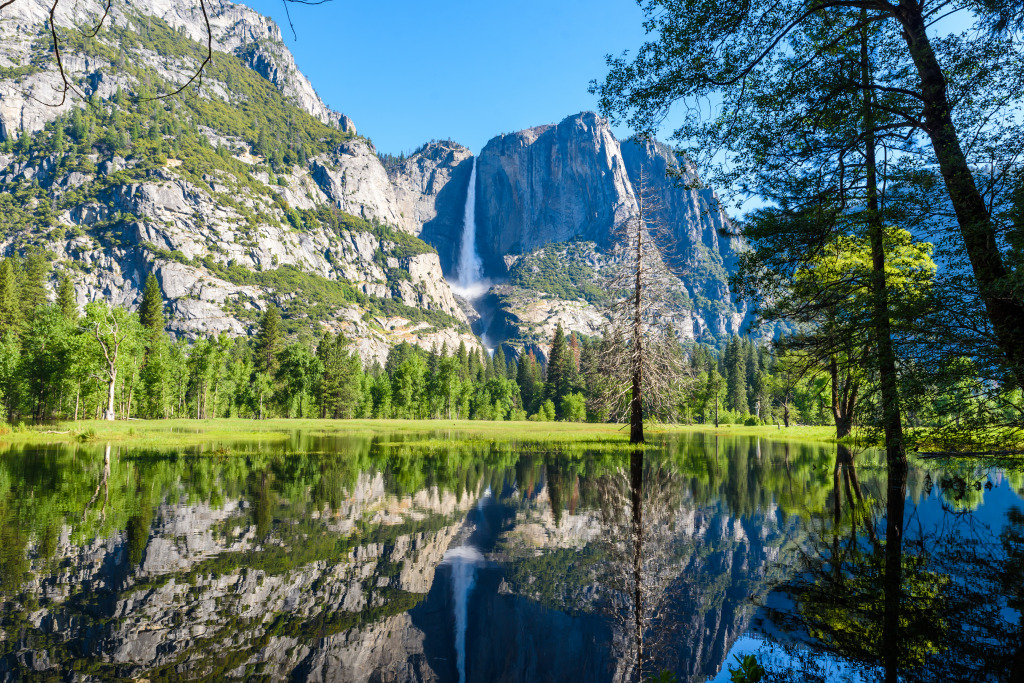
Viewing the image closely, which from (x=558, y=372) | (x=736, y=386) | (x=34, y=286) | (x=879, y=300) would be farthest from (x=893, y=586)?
(x=736, y=386)

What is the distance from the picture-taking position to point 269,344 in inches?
3295

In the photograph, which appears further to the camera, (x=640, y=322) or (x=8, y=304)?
(x=8, y=304)

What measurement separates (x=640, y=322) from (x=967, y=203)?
21.7m

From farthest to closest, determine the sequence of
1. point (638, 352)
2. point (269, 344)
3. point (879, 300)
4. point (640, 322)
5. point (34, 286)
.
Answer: point (269, 344) → point (34, 286) → point (640, 322) → point (638, 352) → point (879, 300)

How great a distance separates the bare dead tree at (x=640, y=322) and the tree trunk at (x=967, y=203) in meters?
20.1

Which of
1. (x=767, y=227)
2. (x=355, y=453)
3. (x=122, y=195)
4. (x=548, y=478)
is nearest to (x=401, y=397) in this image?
(x=355, y=453)

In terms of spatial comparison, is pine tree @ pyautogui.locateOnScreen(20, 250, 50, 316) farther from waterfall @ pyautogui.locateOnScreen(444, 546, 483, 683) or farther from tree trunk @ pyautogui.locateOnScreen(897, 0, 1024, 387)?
tree trunk @ pyautogui.locateOnScreen(897, 0, 1024, 387)

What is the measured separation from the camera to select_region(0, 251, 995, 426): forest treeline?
4294 centimetres

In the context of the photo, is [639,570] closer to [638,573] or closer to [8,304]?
[638,573]

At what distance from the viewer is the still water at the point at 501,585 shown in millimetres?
5629

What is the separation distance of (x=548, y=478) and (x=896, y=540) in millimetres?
11233

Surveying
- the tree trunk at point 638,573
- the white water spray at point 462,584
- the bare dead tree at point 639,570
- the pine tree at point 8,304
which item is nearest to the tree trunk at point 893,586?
the bare dead tree at point 639,570

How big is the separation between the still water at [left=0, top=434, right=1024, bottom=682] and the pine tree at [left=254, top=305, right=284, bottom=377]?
7069 cm

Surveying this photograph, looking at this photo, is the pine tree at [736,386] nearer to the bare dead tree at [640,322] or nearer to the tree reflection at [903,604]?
the bare dead tree at [640,322]
